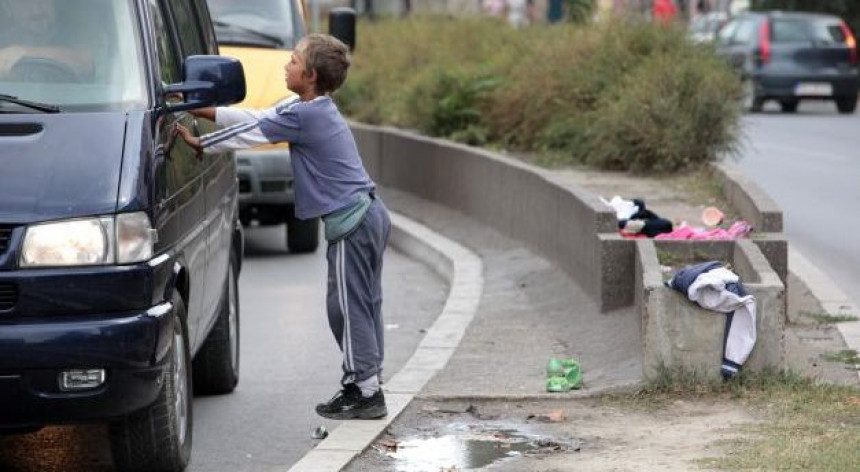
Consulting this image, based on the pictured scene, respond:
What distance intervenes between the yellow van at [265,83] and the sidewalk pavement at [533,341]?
5.32 feet

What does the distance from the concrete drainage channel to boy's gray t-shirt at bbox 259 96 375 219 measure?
92 centimetres

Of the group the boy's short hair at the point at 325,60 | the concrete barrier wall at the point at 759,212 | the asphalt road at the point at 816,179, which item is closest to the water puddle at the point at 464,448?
the boy's short hair at the point at 325,60

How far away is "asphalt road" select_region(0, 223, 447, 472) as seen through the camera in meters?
7.91

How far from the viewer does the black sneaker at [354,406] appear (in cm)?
825

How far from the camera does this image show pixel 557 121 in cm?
1784

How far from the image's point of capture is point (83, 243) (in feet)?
21.5

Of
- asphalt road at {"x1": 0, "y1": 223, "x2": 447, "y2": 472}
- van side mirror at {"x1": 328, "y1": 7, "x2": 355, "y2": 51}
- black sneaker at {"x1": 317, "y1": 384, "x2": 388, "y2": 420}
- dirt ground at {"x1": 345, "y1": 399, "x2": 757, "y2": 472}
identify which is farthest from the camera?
van side mirror at {"x1": 328, "y1": 7, "x2": 355, "y2": 51}

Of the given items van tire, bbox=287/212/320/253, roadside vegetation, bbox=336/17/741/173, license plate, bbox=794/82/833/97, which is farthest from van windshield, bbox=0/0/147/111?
license plate, bbox=794/82/833/97

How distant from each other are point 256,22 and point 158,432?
32.8 ft

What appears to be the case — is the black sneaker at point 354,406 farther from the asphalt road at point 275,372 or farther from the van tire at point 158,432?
the van tire at point 158,432

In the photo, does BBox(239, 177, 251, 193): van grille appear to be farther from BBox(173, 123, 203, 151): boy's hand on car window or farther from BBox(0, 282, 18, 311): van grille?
BBox(0, 282, 18, 311): van grille

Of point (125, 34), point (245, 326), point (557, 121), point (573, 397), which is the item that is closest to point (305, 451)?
point (573, 397)

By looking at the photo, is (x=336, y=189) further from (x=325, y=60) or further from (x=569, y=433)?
(x=569, y=433)

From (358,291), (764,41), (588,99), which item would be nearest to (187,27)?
(358,291)
